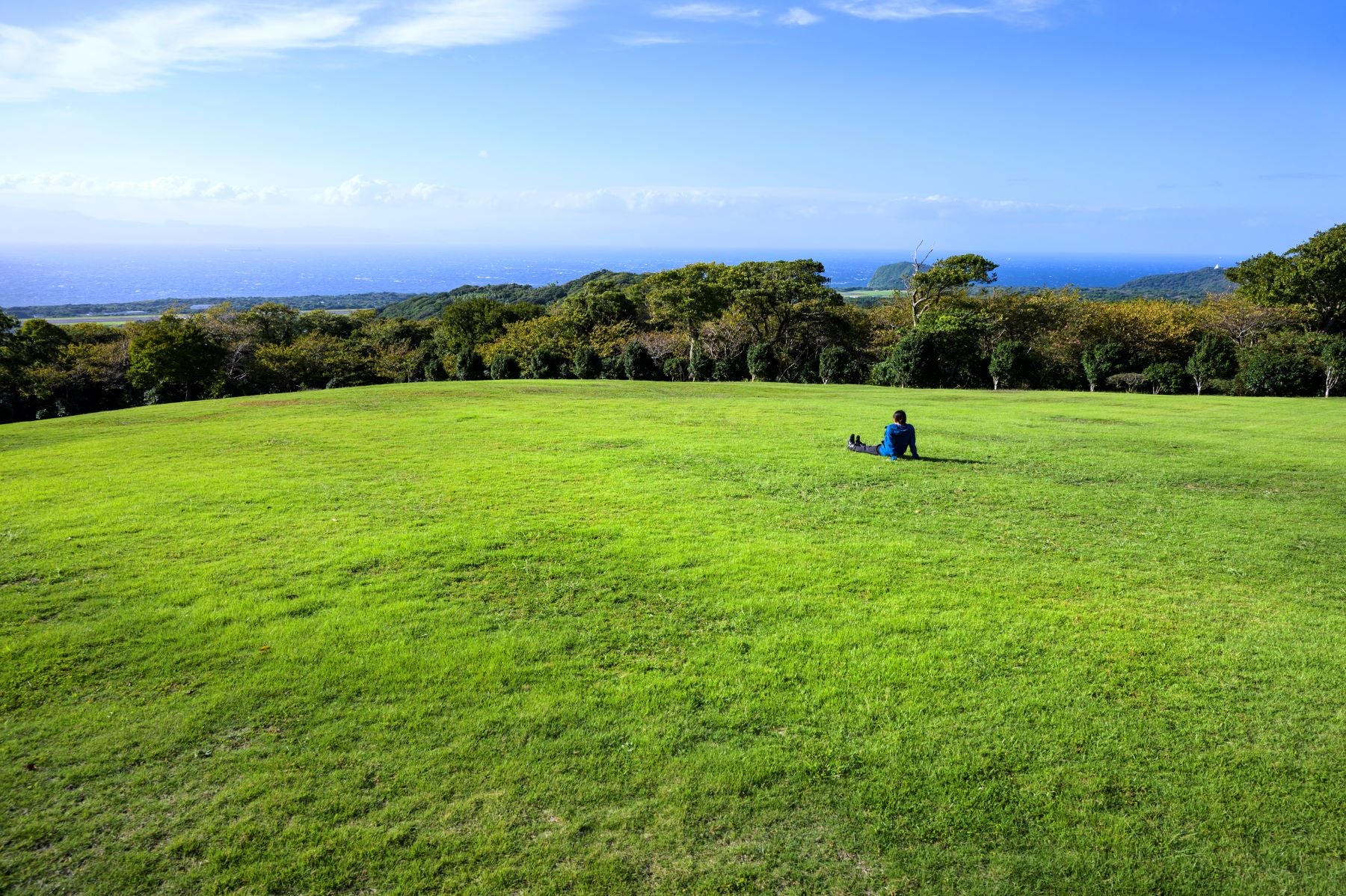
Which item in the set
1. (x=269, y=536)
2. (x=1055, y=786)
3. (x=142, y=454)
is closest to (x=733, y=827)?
(x=1055, y=786)

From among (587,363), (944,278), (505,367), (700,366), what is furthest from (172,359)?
(944,278)

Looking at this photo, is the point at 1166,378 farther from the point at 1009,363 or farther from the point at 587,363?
the point at 587,363

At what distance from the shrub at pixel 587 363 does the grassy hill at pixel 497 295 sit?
2314 inches

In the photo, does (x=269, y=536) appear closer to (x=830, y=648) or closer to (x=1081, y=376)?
(x=830, y=648)

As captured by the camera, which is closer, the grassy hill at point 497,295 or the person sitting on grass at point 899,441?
the person sitting on grass at point 899,441

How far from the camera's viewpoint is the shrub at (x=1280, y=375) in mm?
32750

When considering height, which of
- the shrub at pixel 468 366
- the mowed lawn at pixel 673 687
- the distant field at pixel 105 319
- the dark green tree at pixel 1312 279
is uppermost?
the distant field at pixel 105 319

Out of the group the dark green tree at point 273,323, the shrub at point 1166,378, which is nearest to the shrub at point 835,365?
the shrub at point 1166,378

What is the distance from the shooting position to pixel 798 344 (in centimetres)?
5016

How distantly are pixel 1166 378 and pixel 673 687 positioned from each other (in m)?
39.9

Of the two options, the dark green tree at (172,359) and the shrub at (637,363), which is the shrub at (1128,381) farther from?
the dark green tree at (172,359)

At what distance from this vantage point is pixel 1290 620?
7.92m

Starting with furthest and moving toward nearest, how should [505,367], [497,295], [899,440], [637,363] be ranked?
1. [497,295]
2. [505,367]
3. [637,363]
4. [899,440]

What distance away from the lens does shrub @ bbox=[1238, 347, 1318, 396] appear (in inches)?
1289
